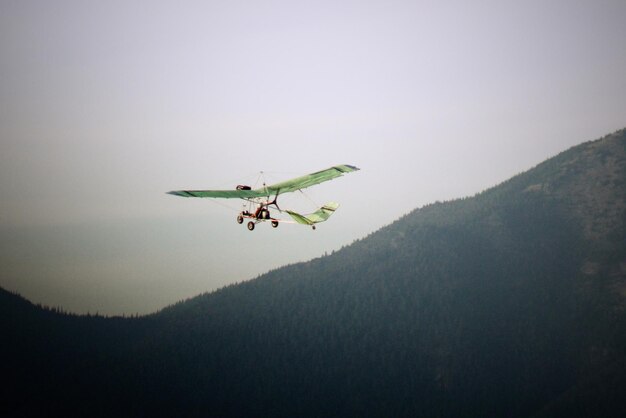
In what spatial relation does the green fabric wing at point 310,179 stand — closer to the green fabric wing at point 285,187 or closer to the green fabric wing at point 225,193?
the green fabric wing at point 285,187

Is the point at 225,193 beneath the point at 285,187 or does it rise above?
above

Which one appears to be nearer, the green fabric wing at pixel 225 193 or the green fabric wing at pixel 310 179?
the green fabric wing at pixel 225 193

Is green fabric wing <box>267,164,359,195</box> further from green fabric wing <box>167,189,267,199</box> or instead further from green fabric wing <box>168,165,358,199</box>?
green fabric wing <box>167,189,267,199</box>

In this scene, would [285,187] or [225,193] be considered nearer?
[225,193]

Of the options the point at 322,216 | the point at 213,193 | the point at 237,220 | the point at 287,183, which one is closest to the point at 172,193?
the point at 213,193

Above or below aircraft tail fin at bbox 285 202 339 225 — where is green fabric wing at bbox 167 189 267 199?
above

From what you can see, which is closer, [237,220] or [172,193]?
[172,193]

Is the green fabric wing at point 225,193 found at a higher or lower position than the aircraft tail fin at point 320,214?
higher

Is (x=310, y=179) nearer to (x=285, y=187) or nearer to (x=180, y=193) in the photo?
(x=285, y=187)

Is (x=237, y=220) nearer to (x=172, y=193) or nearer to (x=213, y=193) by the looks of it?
(x=213, y=193)

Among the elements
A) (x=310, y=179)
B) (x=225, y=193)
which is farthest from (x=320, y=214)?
(x=225, y=193)

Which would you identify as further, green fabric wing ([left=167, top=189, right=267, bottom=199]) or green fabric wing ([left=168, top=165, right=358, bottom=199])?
green fabric wing ([left=168, top=165, right=358, bottom=199])
